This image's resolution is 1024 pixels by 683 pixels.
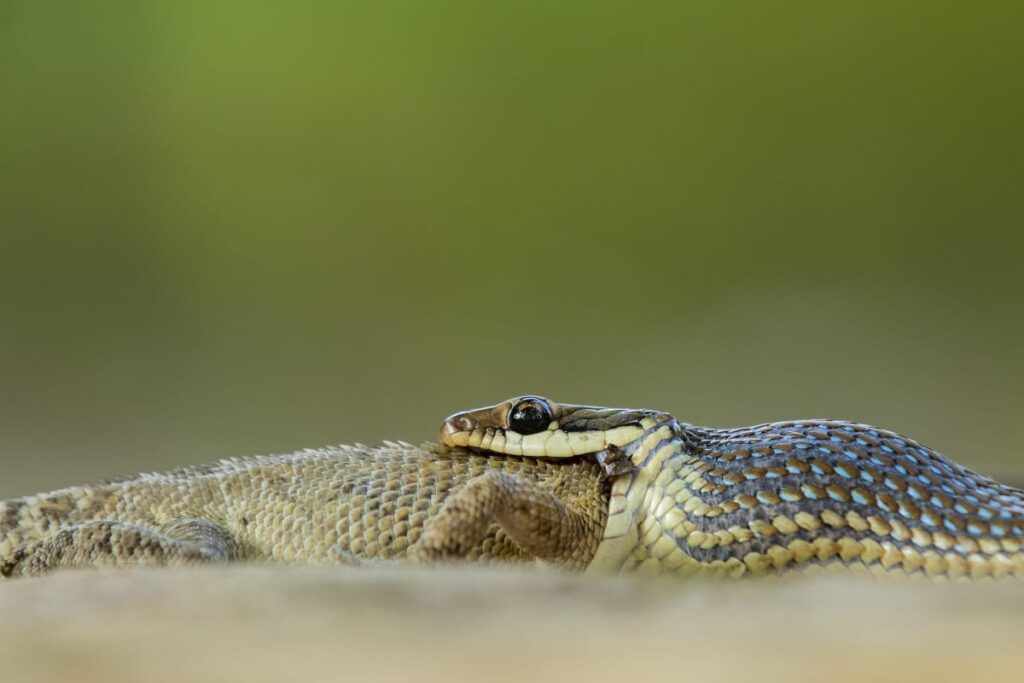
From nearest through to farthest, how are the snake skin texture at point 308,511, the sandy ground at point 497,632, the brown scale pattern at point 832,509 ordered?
the sandy ground at point 497,632, the brown scale pattern at point 832,509, the snake skin texture at point 308,511

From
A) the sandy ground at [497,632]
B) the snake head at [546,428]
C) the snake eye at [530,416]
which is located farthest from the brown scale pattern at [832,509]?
the sandy ground at [497,632]

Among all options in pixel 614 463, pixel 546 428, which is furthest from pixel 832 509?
pixel 546 428

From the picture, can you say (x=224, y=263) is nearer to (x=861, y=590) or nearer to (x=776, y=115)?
(x=776, y=115)

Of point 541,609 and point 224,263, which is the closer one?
point 541,609

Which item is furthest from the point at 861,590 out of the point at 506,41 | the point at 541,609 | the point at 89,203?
the point at 89,203

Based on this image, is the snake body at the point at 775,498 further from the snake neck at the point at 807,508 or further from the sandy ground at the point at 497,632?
the sandy ground at the point at 497,632

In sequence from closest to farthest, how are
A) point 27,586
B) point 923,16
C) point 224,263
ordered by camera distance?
point 27,586 → point 923,16 → point 224,263

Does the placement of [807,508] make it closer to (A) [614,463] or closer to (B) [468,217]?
(A) [614,463]
